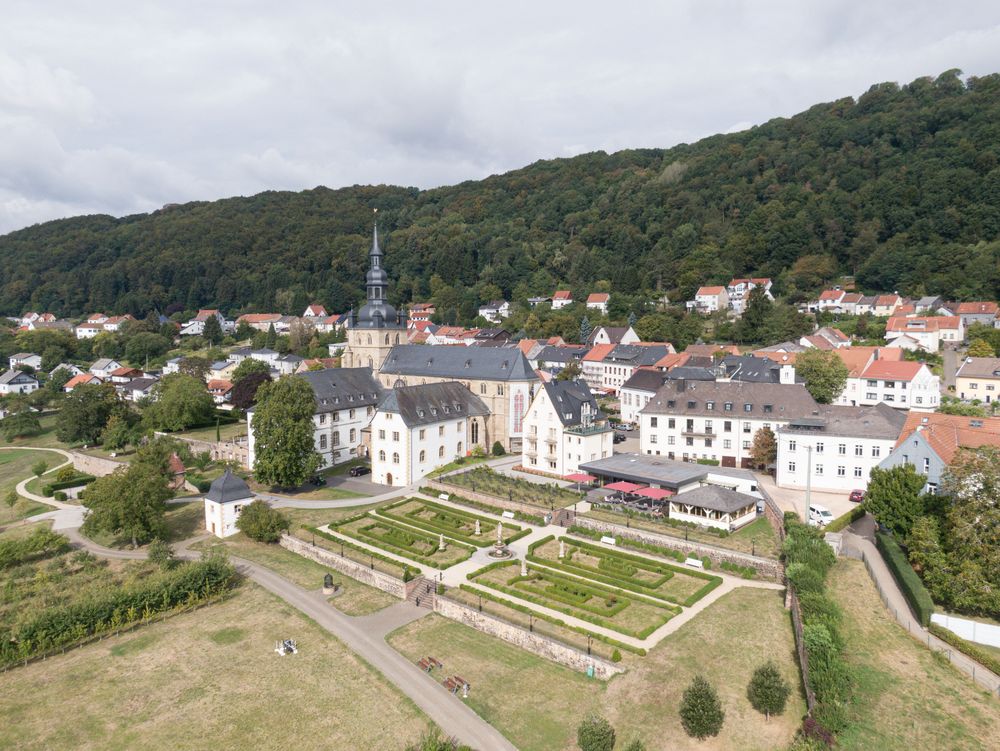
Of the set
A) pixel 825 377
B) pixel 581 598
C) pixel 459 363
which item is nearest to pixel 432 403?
pixel 459 363

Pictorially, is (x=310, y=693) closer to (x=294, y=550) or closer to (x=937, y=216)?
(x=294, y=550)

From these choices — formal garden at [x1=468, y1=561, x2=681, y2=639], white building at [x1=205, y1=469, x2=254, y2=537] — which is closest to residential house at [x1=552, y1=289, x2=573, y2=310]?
white building at [x1=205, y1=469, x2=254, y2=537]

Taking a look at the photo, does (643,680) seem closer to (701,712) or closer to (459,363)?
(701,712)

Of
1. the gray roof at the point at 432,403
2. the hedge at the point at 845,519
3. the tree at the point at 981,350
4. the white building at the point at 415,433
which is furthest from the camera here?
the tree at the point at 981,350

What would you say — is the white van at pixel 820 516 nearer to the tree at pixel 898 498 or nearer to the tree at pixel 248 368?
the tree at pixel 898 498

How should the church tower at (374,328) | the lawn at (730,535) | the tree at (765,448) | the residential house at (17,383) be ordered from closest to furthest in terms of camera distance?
the lawn at (730,535) < the tree at (765,448) < the church tower at (374,328) < the residential house at (17,383)

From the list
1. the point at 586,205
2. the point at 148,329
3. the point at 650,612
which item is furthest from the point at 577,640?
the point at 586,205

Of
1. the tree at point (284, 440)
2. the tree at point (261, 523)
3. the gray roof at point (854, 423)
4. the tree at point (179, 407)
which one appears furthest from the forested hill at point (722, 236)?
the tree at point (261, 523)
